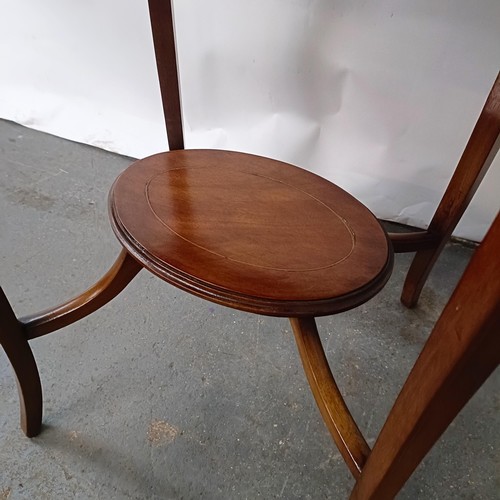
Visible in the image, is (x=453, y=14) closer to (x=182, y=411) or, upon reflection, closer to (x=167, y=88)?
(x=167, y=88)

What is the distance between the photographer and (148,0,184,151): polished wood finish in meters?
0.80

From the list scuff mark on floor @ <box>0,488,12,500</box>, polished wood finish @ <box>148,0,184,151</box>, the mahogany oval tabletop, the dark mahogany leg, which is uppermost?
polished wood finish @ <box>148,0,184,151</box>

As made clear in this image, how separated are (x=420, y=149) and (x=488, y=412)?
0.65 m

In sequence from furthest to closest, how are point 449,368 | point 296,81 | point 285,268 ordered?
1. point 296,81
2. point 285,268
3. point 449,368

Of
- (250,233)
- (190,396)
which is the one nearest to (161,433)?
(190,396)

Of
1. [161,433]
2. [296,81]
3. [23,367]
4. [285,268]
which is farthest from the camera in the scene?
[296,81]

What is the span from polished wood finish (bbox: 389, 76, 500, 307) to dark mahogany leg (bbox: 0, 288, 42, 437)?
650mm

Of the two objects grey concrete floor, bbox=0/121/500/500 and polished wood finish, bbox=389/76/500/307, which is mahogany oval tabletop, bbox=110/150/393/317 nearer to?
polished wood finish, bbox=389/76/500/307

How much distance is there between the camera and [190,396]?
90cm

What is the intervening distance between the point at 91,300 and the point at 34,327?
96 mm

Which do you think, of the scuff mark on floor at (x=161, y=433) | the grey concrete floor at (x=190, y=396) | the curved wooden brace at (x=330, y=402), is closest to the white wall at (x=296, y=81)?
the grey concrete floor at (x=190, y=396)

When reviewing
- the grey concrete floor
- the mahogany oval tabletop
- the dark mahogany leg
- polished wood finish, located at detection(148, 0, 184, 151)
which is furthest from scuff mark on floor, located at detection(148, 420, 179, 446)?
polished wood finish, located at detection(148, 0, 184, 151)

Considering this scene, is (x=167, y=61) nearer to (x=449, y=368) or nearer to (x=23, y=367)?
(x=23, y=367)

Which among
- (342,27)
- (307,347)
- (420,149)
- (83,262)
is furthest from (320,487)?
(342,27)
